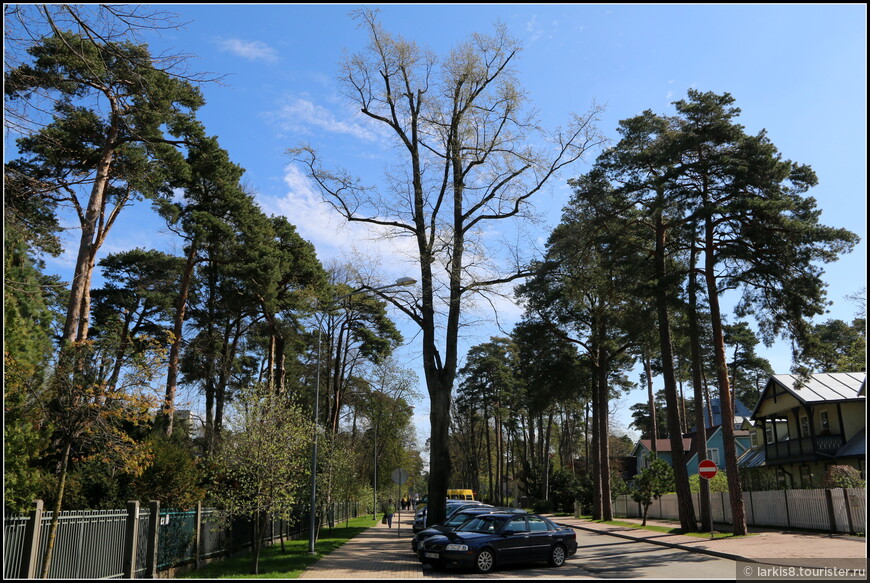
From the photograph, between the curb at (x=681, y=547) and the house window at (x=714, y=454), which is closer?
the curb at (x=681, y=547)

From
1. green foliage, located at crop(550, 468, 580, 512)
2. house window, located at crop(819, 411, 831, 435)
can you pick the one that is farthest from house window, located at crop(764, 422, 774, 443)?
green foliage, located at crop(550, 468, 580, 512)

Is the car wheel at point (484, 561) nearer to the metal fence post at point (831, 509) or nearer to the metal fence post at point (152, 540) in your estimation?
the metal fence post at point (152, 540)

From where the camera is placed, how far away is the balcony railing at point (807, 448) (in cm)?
3376

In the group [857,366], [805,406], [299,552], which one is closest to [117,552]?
[299,552]

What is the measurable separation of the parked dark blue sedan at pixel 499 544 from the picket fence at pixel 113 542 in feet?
23.4

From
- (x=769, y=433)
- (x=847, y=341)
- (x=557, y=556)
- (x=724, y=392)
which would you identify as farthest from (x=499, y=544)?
(x=847, y=341)

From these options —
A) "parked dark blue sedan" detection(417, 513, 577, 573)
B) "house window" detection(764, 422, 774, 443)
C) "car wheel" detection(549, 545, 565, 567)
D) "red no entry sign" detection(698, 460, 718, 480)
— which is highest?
"house window" detection(764, 422, 774, 443)

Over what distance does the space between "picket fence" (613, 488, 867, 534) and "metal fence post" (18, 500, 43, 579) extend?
69.0 ft

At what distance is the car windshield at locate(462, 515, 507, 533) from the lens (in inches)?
684

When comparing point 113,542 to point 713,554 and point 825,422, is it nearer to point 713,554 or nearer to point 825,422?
point 713,554

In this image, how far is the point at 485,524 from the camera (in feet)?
57.9

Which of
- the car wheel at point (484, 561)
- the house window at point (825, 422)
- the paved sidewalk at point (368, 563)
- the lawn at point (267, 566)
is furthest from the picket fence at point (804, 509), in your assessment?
the lawn at point (267, 566)

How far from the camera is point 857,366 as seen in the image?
141 feet

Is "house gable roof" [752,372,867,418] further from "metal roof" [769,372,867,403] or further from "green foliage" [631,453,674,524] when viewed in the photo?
"green foliage" [631,453,674,524]
